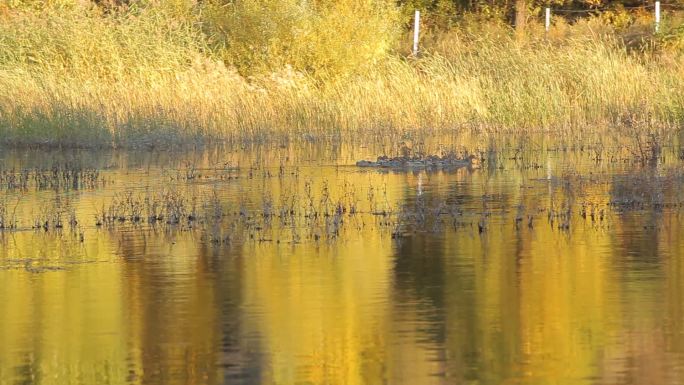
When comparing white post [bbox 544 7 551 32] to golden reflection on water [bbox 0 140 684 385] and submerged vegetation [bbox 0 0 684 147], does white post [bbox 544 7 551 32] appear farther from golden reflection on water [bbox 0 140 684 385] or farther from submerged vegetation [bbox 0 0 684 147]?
golden reflection on water [bbox 0 140 684 385]

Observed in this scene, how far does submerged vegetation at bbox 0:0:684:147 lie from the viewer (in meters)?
25.9

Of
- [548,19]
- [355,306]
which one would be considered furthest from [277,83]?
[355,306]

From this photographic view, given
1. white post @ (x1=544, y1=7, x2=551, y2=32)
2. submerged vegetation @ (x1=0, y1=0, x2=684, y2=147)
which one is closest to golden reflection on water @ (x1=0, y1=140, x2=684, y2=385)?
submerged vegetation @ (x1=0, y1=0, x2=684, y2=147)

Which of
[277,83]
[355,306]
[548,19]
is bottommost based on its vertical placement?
[355,306]

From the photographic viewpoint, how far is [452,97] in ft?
91.4

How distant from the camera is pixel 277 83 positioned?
96.3 feet

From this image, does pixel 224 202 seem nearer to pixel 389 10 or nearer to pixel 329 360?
pixel 329 360

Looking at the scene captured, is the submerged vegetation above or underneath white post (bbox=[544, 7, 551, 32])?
underneath

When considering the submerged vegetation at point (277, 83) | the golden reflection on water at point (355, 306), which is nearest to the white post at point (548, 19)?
the submerged vegetation at point (277, 83)

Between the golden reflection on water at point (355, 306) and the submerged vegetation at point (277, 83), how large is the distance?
1189 cm

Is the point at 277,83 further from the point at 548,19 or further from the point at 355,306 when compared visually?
the point at 355,306

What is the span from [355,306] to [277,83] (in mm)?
20229

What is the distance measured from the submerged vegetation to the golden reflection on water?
39.0 feet

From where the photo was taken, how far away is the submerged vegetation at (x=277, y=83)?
25.9 meters
